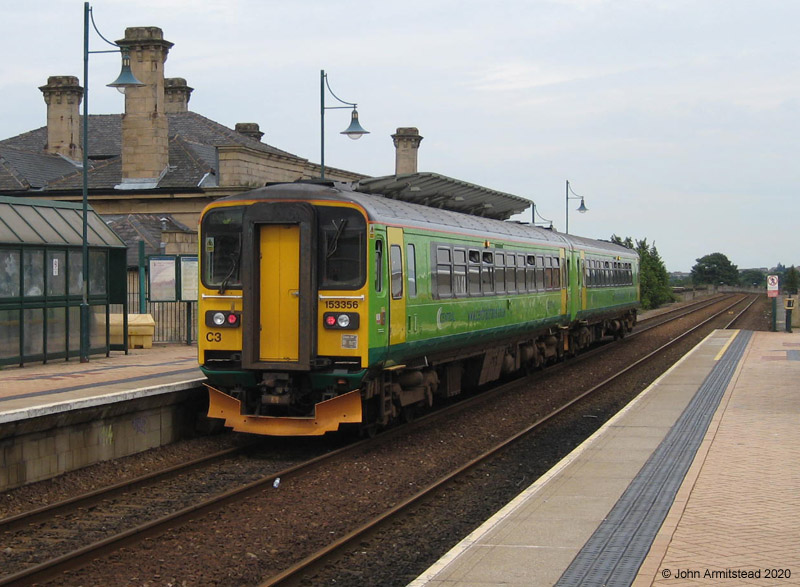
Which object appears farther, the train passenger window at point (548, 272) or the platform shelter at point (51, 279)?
the train passenger window at point (548, 272)

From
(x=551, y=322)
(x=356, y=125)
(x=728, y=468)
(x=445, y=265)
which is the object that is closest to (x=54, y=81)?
(x=356, y=125)

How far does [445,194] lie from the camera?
1838 cm

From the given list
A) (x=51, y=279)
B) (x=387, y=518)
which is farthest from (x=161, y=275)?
(x=387, y=518)

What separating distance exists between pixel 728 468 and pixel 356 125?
17.6 meters

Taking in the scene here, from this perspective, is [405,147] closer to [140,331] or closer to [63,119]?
[63,119]

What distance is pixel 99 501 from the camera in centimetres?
1045

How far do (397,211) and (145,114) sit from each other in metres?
22.2

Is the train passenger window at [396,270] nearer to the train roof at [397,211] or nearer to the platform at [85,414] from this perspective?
the train roof at [397,211]

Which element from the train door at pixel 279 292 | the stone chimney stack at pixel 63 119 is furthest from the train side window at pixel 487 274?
the stone chimney stack at pixel 63 119

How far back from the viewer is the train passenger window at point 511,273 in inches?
774

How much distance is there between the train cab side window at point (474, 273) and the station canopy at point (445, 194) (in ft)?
3.89

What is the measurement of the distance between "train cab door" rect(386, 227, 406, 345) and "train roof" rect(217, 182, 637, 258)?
0.77 feet

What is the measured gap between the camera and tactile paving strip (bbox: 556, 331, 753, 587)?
7062mm

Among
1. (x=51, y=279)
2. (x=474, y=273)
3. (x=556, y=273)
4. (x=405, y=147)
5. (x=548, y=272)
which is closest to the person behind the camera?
(x=51, y=279)
